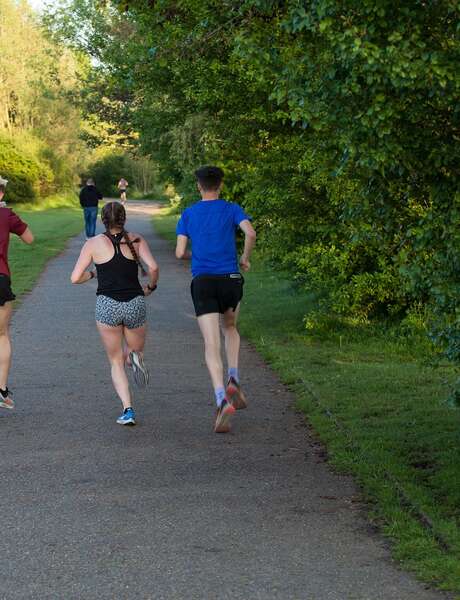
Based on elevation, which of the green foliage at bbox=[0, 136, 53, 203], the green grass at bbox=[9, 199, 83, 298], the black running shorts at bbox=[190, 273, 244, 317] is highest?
the black running shorts at bbox=[190, 273, 244, 317]

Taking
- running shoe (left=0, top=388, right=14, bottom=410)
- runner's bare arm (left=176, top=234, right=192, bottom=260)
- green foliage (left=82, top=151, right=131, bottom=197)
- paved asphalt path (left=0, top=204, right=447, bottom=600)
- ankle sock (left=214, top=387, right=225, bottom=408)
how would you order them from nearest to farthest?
paved asphalt path (left=0, top=204, right=447, bottom=600), ankle sock (left=214, top=387, right=225, bottom=408), runner's bare arm (left=176, top=234, right=192, bottom=260), running shoe (left=0, top=388, right=14, bottom=410), green foliage (left=82, top=151, right=131, bottom=197)

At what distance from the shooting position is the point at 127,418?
8562 mm

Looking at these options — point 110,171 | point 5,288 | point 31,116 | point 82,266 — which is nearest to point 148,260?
point 82,266

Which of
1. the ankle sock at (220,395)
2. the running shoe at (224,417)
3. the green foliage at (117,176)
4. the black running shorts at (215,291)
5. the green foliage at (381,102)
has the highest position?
the green foliage at (381,102)

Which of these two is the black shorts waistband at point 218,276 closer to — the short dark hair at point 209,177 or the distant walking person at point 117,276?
the distant walking person at point 117,276

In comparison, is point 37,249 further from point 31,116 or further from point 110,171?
point 110,171

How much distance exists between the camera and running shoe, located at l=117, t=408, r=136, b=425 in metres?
8.55

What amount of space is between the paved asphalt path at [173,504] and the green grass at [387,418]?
17cm

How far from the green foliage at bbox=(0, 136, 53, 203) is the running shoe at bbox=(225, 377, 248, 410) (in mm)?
62586

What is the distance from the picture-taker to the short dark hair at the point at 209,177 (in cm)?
859

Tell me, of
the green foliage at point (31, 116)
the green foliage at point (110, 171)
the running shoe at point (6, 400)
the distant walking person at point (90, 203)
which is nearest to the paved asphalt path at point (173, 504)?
the running shoe at point (6, 400)

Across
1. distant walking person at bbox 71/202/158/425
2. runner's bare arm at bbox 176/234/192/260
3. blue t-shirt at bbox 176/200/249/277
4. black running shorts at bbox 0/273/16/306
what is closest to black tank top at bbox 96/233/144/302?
distant walking person at bbox 71/202/158/425

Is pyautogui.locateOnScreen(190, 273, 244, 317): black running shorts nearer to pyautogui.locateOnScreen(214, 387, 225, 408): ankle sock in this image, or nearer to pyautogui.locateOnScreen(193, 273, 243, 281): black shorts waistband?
pyautogui.locateOnScreen(193, 273, 243, 281): black shorts waistband

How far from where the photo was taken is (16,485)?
22.2 feet
